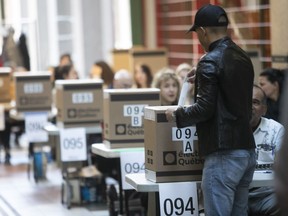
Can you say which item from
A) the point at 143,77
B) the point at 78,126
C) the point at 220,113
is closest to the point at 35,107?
the point at 143,77

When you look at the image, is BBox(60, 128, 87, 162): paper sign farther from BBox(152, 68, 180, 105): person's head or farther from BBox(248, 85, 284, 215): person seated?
BBox(248, 85, 284, 215): person seated

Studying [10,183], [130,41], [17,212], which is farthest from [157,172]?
[130,41]

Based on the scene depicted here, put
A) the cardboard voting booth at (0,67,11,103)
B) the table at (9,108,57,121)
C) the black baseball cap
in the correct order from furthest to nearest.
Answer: the cardboard voting booth at (0,67,11,103) → the table at (9,108,57,121) → the black baseball cap

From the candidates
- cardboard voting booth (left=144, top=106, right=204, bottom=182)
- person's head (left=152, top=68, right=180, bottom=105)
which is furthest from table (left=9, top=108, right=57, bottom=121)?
cardboard voting booth (left=144, top=106, right=204, bottom=182)

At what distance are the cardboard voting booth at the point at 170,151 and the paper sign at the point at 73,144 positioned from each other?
3915 millimetres

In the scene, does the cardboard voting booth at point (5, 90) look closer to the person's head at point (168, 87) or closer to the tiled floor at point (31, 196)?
the tiled floor at point (31, 196)

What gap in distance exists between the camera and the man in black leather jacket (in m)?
5.64

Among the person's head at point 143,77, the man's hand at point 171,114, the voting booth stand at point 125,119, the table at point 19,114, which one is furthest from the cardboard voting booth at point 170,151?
the table at point 19,114

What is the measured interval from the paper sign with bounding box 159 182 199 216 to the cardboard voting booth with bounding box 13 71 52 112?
674 centimetres

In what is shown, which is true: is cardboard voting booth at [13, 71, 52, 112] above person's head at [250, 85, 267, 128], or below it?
below

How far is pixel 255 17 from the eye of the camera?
43.3 ft

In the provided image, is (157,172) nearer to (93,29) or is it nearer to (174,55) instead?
(174,55)

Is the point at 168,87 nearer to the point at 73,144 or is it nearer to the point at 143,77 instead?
the point at 73,144

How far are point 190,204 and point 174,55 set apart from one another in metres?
11.3
